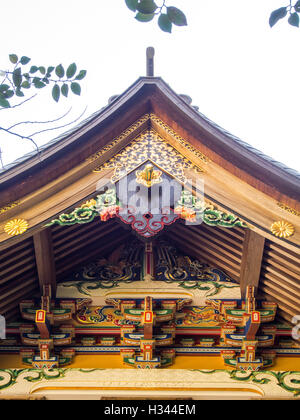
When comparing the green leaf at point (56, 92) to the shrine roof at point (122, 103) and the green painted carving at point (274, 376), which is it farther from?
the green painted carving at point (274, 376)

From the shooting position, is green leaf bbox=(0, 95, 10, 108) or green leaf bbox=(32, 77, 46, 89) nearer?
green leaf bbox=(0, 95, 10, 108)

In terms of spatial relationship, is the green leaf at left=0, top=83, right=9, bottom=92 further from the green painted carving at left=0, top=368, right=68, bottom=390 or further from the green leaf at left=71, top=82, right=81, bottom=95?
the green painted carving at left=0, top=368, right=68, bottom=390

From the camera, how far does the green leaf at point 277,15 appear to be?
3.87 meters

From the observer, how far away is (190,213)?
5.73 m

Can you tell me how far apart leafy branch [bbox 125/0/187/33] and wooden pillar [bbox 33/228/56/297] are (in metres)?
3.10

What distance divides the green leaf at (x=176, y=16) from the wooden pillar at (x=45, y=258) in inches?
125

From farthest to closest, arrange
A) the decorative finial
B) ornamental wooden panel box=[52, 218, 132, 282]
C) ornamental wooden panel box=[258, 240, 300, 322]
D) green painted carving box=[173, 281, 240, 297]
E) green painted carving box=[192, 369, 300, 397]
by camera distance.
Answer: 1. green painted carving box=[173, 281, 240, 297]
2. ornamental wooden panel box=[52, 218, 132, 282]
3. the decorative finial
4. ornamental wooden panel box=[258, 240, 300, 322]
5. green painted carving box=[192, 369, 300, 397]

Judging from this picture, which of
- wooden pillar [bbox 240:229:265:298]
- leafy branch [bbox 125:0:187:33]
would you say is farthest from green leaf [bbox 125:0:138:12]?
wooden pillar [bbox 240:229:265:298]


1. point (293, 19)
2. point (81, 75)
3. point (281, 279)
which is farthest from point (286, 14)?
point (281, 279)

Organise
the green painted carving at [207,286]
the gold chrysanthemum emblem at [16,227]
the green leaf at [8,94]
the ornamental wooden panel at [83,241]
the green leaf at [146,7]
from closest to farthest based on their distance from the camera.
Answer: the green leaf at [146,7]
the green leaf at [8,94]
the gold chrysanthemum emblem at [16,227]
the ornamental wooden panel at [83,241]
the green painted carving at [207,286]

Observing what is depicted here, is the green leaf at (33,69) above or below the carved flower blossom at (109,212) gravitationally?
above

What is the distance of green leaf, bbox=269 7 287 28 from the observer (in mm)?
3871

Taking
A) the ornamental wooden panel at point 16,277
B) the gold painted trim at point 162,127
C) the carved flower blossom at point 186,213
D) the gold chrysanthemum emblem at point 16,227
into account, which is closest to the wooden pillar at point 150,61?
the gold painted trim at point 162,127
